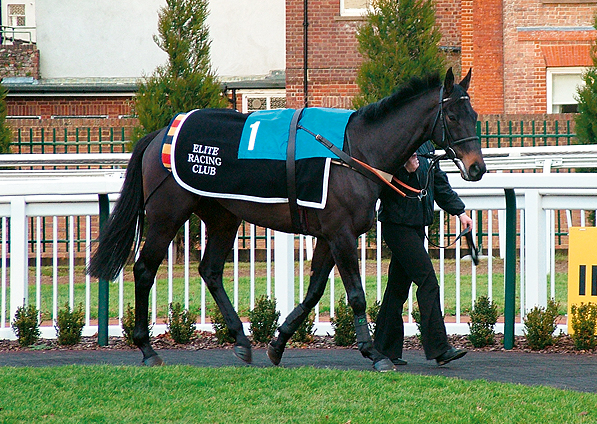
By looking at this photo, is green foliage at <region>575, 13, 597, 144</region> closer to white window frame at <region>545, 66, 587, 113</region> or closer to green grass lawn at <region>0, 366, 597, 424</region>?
white window frame at <region>545, 66, 587, 113</region>

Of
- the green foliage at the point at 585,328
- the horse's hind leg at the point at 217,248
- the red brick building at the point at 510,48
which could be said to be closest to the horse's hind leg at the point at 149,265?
the horse's hind leg at the point at 217,248

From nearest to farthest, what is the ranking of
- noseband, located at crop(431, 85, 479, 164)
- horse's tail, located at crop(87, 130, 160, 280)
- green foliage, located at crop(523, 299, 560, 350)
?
noseband, located at crop(431, 85, 479, 164)
horse's tail, located at crop(87, 130, 160, 280)
green foliage, located at crop(523, 299, 560, 350)

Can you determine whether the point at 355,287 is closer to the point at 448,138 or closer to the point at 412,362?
the point at 412,362

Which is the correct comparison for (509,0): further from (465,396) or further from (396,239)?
(465,396)

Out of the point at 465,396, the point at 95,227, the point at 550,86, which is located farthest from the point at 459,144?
the point at 550,86

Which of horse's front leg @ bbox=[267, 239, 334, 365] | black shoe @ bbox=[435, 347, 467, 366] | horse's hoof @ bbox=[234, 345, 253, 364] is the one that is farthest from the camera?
horse's hoof @ bbox=[234, 345, 253, 364]

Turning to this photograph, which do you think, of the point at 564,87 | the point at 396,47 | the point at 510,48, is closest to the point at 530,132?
the point at 396,47

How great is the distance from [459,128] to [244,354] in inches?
85.8

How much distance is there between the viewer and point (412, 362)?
627cm

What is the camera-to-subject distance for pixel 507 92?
62.4ft

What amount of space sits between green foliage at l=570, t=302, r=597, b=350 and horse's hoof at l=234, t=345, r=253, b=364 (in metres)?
2.51

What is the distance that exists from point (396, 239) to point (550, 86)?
13.8 meters

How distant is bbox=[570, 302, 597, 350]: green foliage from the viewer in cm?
654

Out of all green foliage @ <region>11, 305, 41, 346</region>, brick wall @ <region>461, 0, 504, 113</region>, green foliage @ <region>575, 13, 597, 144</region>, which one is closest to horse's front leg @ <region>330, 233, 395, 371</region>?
green foliage @ <region>11, 305, 41, 346</region>
